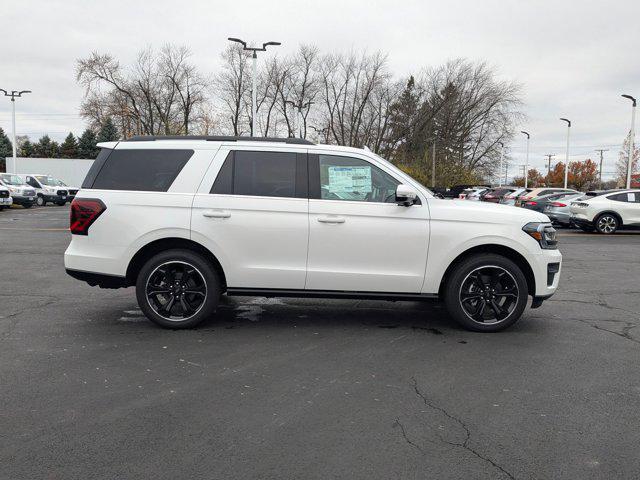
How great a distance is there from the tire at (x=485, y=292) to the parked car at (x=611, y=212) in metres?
15.0

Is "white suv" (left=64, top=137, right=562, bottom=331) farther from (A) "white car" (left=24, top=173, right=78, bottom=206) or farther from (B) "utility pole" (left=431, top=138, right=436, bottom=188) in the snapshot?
(B) "utility pole" (left=431, top=138, right=436, bottom=188)

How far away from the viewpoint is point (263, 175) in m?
5.78

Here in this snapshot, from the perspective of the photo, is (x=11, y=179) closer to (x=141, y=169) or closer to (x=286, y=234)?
(x=141, y=169)

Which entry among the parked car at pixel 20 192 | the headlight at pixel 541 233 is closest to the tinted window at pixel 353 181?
the headlight at pixel 541 233

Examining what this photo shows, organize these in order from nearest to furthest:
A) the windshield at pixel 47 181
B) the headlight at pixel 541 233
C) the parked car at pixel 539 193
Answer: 1. the headlight at pixel 541 233
2. the parked car at pixel 539 193
3. the windshield at pixel 47 181

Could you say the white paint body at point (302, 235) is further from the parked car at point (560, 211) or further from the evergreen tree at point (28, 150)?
the evergreen tree at point (28, 150)

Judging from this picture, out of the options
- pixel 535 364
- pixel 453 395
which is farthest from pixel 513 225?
pixel 453 395

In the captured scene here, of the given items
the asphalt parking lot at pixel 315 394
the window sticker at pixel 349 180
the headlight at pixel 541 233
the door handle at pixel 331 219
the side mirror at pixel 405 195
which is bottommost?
the asphalt parking lot at pixel 315 394

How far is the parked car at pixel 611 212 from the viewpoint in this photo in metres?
18.9

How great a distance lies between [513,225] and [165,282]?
3570 millimetres

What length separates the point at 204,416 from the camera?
3648 mm

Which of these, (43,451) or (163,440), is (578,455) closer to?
(163,440)

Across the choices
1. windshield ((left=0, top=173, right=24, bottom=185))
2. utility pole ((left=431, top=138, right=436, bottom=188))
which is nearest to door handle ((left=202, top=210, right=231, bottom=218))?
windshield ((left=0, top=173, right=24, bottom=185))

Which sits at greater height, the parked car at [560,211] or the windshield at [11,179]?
the windshield at [11,179]
